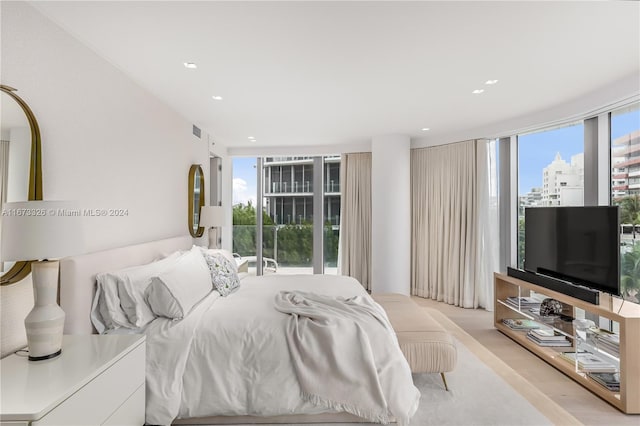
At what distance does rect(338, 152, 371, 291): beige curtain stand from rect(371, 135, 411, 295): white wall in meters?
0.41

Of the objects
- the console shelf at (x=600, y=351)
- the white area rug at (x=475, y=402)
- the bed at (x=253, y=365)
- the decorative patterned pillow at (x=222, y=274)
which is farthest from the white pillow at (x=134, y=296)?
the console shelf at (x=600, y=351)

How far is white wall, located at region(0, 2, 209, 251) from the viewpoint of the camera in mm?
1812

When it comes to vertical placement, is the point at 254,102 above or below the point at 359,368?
above

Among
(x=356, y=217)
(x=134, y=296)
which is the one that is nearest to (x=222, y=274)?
(x=134, y=296)

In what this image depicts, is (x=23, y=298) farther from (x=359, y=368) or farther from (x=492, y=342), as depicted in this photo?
(x=492, y=342)

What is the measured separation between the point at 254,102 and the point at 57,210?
89.8 inches

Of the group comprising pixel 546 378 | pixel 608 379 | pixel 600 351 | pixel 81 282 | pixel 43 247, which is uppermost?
pixel 43 247

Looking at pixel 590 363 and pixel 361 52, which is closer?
pixel 361 52

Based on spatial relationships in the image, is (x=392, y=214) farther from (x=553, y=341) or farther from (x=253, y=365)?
(x=253, y=365)

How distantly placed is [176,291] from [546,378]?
2.96 meters

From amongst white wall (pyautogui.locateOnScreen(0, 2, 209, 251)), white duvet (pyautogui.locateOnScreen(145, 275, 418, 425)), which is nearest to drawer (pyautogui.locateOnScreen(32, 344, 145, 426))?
white duvet (pyautogui.locateOnScreen(145, 275, 418, 425))

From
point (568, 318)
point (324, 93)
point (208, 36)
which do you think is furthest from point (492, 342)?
point (208, 36)

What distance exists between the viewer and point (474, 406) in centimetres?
223

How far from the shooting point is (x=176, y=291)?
85.3 inches
